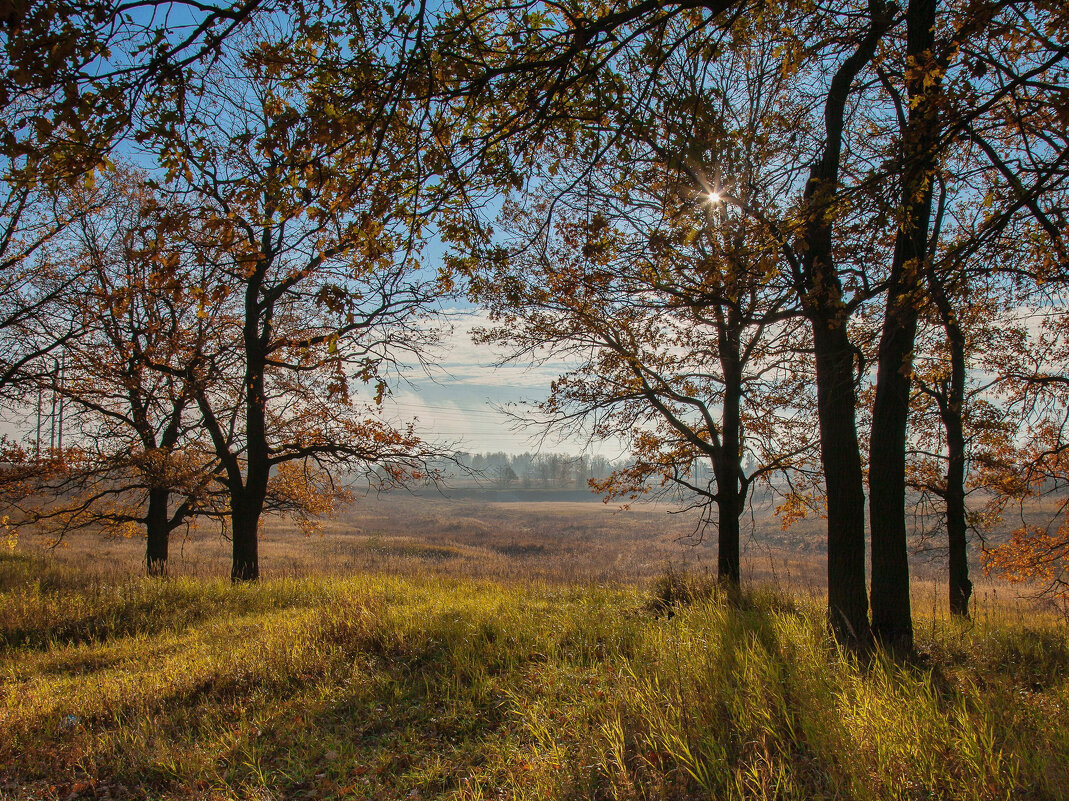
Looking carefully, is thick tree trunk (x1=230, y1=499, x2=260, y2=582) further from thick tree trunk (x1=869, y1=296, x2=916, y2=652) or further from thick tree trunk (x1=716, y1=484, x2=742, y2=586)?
thick tree trunk (x1=869, y1=296, x2=916, y2=652)

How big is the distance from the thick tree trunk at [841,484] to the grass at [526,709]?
52 centimetres

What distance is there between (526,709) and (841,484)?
4.67 metres

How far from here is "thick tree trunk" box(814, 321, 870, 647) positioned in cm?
631

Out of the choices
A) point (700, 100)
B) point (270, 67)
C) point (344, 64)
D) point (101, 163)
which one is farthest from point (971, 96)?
point (101, 163)

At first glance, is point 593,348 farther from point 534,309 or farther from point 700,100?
point 700,100

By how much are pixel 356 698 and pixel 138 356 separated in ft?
26.9

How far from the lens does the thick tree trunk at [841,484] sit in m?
6.31

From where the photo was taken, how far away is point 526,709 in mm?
4234

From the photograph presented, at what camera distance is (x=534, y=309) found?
33.1 feet

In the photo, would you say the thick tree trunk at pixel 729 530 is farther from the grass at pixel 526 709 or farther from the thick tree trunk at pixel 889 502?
the thick tree trunk at pixel 889 502

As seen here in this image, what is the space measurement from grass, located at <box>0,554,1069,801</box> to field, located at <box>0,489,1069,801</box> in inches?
0.9

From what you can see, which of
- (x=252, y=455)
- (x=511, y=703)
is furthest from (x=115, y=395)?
(x=511, y=703)

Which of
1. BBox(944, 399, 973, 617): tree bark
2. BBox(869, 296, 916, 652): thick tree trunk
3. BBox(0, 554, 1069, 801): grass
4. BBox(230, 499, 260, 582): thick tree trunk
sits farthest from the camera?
BBox(230, 499, 260, 582): thick tree trunk

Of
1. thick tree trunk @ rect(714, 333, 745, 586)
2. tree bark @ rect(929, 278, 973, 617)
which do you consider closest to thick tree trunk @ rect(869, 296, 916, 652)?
thick tree trunk @ rect(714, 333, 745, 586)
